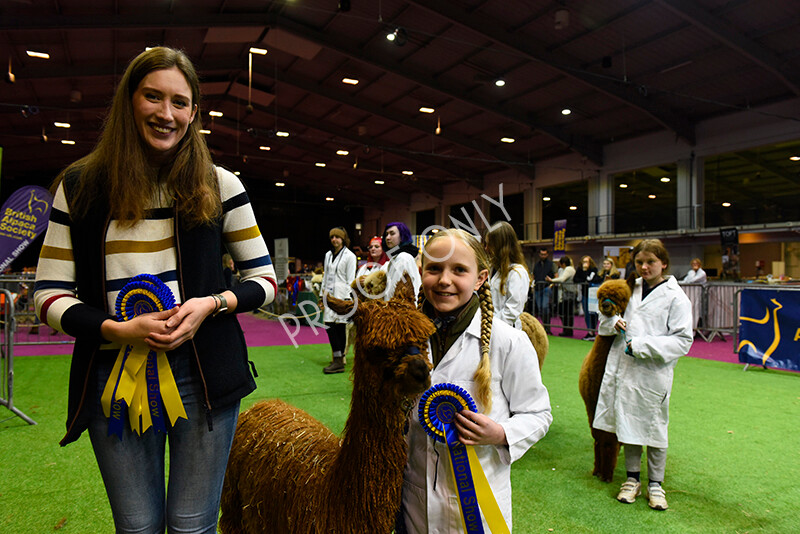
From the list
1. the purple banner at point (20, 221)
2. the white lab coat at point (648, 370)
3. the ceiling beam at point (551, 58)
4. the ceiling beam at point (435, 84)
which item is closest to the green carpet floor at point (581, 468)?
the white lab coat at point (648, 370)

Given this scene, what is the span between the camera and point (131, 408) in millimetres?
1185

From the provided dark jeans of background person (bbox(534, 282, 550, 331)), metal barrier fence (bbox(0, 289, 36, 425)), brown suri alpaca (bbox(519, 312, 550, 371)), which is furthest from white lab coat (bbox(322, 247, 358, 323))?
dark jeans of background person (bbox(534, 282, 550, 331))

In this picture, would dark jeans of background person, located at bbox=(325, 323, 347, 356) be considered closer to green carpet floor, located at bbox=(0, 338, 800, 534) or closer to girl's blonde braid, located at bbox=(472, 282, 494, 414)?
green carpet floor, located at bbox=(0, 338, 800, 534)

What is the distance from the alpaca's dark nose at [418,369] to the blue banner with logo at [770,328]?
8.06 meters

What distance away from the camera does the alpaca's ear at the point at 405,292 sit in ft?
4.43

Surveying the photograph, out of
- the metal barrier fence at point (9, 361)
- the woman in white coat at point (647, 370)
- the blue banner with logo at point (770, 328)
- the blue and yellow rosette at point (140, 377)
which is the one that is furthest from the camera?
the blue banner with logo at point (770, 328)

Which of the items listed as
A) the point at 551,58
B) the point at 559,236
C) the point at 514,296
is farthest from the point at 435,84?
the point at 514,296

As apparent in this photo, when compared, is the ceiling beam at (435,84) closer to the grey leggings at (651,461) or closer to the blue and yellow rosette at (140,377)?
the grey leggings at (651,461)

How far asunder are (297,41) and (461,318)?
14836 millimetres

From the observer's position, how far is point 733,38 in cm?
1134

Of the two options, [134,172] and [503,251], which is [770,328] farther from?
[134,172]

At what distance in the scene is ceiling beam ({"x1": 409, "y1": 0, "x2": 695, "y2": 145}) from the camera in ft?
39.2

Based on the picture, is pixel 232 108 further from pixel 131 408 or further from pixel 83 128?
pixel 131 408

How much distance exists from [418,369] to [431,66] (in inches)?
610
